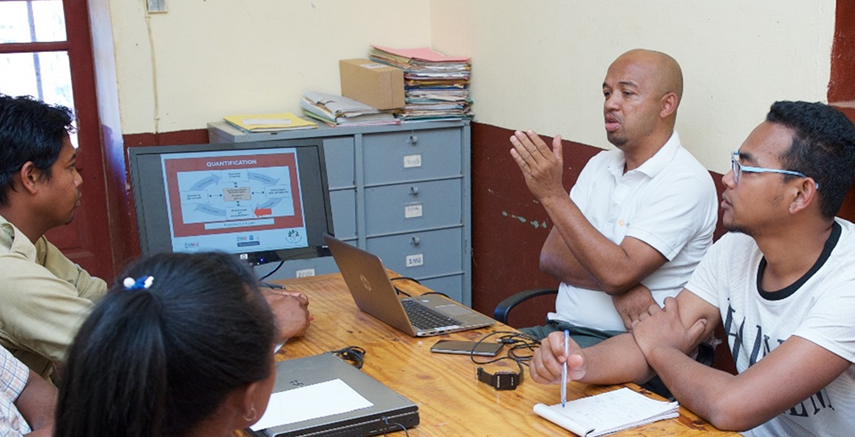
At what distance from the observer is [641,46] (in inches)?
121

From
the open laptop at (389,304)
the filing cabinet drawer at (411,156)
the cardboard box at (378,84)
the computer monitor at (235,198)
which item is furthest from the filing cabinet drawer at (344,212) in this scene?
the open laptop at (389,304)

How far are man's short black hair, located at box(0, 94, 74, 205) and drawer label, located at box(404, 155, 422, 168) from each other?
2072mm

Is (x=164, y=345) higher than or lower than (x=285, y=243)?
higher

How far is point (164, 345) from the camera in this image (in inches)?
41.0

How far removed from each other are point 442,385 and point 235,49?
2.57 m

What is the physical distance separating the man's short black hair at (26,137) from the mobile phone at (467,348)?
1.03m

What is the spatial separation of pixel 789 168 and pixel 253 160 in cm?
143

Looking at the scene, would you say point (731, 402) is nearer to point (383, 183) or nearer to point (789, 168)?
point (789, 168)

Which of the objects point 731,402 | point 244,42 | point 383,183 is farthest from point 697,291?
point 244,42

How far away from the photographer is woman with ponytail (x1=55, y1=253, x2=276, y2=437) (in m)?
1.02

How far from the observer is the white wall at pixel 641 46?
2492mm

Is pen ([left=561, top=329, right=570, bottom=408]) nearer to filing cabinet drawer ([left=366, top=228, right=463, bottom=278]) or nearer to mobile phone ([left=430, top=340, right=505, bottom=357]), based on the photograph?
mobile phone ([left=430, top=340, right=505, bottom=357])

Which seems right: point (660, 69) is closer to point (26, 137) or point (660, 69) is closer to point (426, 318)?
point (426, 318)

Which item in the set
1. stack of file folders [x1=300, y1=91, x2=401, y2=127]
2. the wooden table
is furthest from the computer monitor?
stack of file folders [x1=300, y1=91, x2=401, y2=127]
